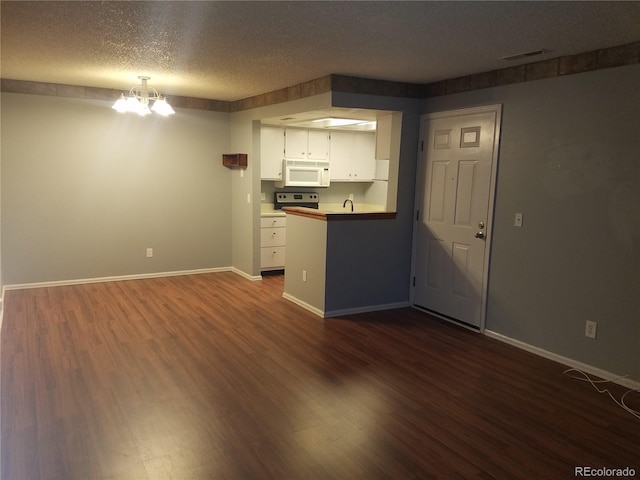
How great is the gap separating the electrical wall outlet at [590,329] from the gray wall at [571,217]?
3 cm

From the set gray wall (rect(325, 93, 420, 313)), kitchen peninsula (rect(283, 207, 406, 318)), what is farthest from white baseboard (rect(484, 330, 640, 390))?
kitchen peninsula (rect(283, 207, 406, 318))

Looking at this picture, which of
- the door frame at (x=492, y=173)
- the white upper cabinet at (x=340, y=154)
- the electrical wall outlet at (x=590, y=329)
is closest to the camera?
the electrical wall outlet at (x=590, y=329)

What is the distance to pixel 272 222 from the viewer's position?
6.45 m

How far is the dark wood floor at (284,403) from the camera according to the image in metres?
2.37

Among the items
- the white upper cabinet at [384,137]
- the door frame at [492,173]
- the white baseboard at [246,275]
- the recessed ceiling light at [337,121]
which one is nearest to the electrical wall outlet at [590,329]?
the door frame at [492,173]

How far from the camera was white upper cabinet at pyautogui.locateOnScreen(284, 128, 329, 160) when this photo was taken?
6.60 m

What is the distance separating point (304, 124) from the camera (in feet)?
20.7

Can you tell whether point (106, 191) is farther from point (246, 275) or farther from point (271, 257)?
point (271, 257)

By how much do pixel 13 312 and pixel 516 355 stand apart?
4.75 metres

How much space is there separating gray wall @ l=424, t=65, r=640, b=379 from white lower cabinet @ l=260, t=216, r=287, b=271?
3.16m

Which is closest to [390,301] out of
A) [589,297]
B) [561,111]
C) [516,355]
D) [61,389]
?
[516,355]

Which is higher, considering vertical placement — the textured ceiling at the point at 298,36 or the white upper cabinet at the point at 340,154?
the textured ceiling at the point at 298,36

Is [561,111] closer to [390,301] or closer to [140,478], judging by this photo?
[390,301]

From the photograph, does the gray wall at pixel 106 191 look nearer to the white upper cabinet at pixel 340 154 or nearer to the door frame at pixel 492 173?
the white upper cabinet at pixel 340 154
